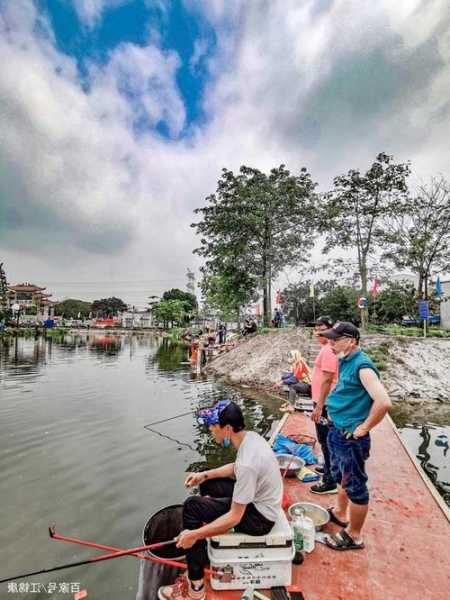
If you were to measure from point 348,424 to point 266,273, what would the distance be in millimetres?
19361

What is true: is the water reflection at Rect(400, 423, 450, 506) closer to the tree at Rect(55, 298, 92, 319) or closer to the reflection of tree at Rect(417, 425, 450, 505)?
the reflection of tree at Rect(417, 425, 450, 505)

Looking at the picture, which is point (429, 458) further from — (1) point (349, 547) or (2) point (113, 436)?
(2) point (113, 436)

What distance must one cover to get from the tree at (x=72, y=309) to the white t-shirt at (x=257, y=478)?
10446 centimetres

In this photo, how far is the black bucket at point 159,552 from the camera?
8.30 feet

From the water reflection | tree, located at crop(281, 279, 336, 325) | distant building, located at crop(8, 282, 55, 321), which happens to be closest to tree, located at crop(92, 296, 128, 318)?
distant building, located at crop(8, 282, 55, 321)

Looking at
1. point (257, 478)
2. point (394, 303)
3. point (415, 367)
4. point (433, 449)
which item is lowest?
point (433, 449)

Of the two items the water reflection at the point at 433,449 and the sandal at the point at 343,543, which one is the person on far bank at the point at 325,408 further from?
the water reflection at the point at 433,449

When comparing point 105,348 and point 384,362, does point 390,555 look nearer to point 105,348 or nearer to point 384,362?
point 384,362

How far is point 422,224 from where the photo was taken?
63.0 feet

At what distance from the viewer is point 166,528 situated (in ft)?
10.1

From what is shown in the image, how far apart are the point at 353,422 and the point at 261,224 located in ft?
63.9

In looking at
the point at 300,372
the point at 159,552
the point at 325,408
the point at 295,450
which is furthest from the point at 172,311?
the point at 159,552

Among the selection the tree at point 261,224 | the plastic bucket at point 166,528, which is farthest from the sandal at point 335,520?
the tree at point 261,224

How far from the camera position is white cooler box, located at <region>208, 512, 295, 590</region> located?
2.39 m
